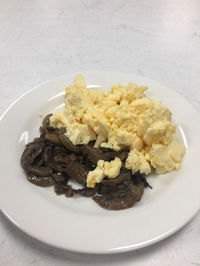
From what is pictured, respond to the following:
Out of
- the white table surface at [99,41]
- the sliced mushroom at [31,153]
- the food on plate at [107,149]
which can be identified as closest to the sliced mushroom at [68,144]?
the food on plate at [107,149]

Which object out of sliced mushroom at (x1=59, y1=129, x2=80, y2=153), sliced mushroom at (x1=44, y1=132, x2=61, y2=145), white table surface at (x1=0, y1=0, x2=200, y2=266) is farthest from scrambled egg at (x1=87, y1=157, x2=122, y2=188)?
white table surface at (x1=0, y1=0, x2=200, y2=266)

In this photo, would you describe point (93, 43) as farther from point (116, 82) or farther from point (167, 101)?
point (167, 101)

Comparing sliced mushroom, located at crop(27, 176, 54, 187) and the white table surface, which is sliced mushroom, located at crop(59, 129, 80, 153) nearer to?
sliced mushroom, located at crop(27, 176, 54, 187)

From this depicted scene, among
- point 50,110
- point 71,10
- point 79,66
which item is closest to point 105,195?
point 50,110

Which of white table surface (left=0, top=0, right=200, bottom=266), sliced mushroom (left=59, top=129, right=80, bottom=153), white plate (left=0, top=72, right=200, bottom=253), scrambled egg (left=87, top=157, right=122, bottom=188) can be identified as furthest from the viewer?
white table surface (left=0, top=0, right=200, bottom=266)

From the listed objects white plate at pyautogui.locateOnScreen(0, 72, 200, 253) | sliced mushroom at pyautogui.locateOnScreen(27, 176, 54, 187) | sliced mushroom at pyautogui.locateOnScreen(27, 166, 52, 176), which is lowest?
sliced mushroom at pyautogui.locateOnScreen(27, 176, 54, 187)

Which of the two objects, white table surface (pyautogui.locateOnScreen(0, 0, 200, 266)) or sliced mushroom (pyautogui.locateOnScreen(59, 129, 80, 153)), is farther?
white table surface (pyautogui.locateOnScreen(0, 0, 200, 266))
